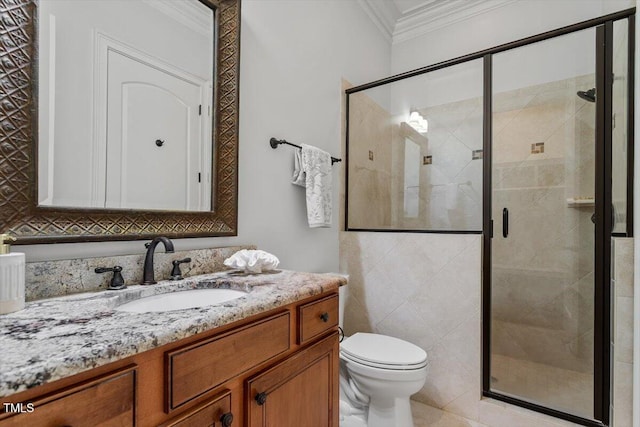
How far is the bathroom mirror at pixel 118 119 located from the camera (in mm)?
840

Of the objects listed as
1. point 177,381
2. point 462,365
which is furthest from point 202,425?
point 462,365

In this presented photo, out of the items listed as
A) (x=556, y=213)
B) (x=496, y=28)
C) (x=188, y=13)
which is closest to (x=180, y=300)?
(x=188, y=13)

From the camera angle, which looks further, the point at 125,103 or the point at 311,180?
the point at 311,180

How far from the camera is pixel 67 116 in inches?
36.6

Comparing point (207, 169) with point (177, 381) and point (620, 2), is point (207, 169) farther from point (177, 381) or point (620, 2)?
point (620, 2)

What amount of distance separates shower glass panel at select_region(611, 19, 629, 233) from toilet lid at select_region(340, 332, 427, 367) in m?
1.07

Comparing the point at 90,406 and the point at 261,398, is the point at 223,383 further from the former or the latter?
the point at 90,406

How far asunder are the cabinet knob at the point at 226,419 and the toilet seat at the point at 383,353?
0.88 metres

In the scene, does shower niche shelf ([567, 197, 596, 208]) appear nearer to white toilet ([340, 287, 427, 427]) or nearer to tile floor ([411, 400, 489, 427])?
white toilet ([340, 287, 427, 427])

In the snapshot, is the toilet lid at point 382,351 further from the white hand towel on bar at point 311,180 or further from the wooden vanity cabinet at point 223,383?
the white hand towel on bar at point 311,180

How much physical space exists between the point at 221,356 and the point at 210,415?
0.12 metres

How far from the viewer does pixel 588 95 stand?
1.70m

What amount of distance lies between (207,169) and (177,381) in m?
0.88

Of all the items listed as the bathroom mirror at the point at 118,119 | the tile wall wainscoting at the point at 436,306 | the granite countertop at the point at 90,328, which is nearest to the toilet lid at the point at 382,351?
the tile wall wainscoting at the point at 436,306
